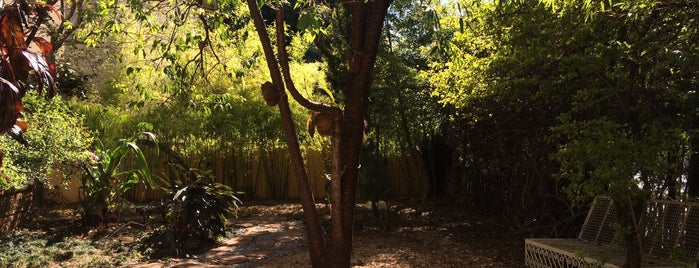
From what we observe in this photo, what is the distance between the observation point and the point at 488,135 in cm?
854

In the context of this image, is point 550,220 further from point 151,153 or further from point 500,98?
point 151,153

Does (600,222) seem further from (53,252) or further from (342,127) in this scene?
(53,252)

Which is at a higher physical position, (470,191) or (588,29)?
(588,29)

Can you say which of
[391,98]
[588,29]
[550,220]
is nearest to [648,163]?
[588,29]

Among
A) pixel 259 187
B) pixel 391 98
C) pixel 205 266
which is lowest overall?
pixel 205 266

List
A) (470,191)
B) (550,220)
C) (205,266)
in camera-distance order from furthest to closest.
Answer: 1. (470,191)
2. (550,220)
3. (205,266)

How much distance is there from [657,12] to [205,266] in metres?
5.10

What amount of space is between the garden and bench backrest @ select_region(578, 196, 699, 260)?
11 cm

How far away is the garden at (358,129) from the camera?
168 inches

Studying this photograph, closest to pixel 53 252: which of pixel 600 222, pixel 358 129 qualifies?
pixel 358 129

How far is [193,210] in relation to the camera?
7.70m

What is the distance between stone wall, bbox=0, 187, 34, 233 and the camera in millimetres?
8820

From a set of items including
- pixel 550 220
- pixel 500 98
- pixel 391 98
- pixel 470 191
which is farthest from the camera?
pixel 391 98

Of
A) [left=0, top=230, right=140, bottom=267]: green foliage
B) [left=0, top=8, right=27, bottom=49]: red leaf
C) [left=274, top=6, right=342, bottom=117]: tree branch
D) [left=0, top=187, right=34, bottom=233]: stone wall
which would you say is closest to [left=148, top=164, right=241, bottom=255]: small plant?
[left=0, top=230, right=140, bottom=267]: green foliage
